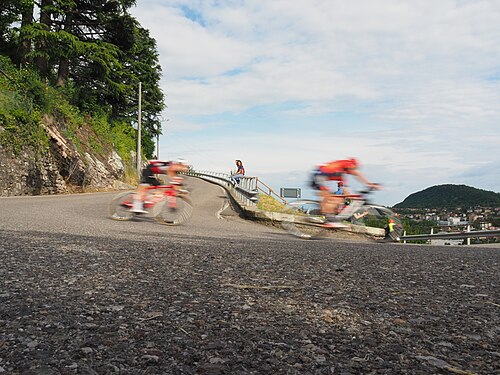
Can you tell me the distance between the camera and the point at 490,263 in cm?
618

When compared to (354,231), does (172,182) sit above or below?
above

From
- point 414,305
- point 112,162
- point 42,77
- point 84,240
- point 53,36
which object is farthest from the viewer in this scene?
point 112,162

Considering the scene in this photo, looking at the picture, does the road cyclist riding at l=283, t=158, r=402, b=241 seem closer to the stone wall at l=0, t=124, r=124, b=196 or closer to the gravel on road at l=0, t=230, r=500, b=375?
the gravel on road at l=0, t=230, r=500, b=375

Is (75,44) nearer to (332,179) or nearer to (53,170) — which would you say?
(53,170)

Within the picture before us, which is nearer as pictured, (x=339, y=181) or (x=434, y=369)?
(x=434, y=369)

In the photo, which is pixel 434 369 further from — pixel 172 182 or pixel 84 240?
pixel 172 182

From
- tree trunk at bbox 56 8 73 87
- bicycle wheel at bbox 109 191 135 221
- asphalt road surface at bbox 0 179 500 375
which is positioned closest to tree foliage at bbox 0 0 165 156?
tree trunk at bbox 56 8 73 87

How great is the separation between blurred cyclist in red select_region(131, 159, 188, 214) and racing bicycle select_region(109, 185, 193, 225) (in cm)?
13

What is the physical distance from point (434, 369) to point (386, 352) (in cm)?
28

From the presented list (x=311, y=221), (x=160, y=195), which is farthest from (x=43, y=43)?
(x=311, y=221)

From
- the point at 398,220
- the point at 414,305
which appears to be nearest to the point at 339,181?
the point at 398,220

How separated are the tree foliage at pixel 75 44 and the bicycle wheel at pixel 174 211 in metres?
17.7

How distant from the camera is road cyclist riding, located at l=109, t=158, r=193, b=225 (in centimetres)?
1258

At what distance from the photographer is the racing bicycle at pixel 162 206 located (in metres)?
12.8
